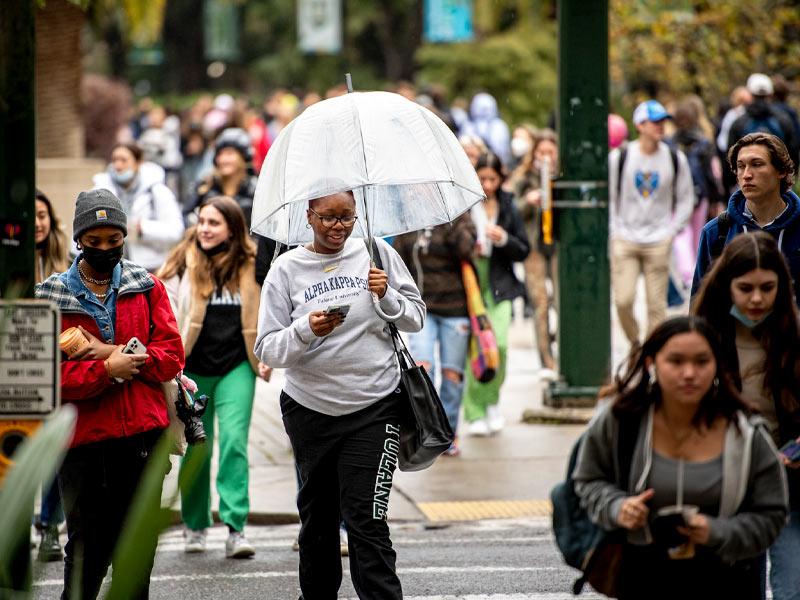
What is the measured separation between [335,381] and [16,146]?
141cm

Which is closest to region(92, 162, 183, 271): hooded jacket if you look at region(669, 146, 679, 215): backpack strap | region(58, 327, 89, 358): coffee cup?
region(669, 146, 679, 215): backpack strap

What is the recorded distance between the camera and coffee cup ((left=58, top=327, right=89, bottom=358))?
5902 millimetres

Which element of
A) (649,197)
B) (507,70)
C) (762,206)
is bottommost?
(762,206)

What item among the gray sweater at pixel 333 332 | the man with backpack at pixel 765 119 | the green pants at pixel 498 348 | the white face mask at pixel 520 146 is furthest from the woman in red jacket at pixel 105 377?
the white face mask at pixel 520 146

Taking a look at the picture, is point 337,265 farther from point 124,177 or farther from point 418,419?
point 124,177

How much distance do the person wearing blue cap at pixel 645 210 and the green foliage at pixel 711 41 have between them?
702 centimetres

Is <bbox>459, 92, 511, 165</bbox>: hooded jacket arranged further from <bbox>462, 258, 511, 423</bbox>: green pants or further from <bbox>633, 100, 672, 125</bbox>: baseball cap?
<bbox>462, 258, 511, 423</bbox>: green pants

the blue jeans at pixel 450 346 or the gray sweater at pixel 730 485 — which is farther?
the blue jeans at pixel 450 346

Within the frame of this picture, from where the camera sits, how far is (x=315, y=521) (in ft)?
19.9

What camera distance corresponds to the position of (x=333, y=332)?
19.6 ft

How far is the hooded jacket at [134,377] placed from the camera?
5.88 meters

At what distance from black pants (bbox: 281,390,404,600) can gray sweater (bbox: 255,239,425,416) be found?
0.07 metres

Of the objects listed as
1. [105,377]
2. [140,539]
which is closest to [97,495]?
[105,377]

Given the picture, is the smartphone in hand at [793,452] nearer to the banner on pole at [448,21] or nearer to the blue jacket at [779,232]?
the blue jacket at [779,232]
